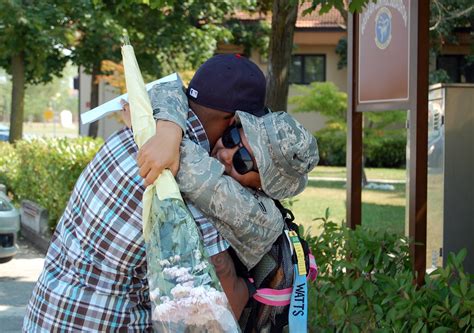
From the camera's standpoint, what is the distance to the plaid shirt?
2.11 m

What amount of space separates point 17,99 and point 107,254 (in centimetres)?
2054

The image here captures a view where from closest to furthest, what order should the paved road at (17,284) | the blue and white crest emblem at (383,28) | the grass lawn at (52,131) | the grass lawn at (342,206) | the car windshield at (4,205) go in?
the blue and white crest emblem at (383,28)
the paved road at (17,284)
the car windshield at (4,205)
the grass lawn at (342,206)
the grass lawn at (52,131)

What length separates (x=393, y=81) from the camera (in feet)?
19.1

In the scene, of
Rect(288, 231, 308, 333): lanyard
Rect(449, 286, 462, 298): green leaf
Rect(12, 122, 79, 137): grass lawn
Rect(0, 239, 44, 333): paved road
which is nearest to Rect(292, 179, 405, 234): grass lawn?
Rect(0, 239, 44, 333): paved road

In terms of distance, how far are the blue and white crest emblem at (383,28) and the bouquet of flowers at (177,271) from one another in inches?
166

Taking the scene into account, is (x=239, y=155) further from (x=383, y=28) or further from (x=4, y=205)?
(x=4, y=205)

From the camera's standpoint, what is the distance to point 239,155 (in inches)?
84.8

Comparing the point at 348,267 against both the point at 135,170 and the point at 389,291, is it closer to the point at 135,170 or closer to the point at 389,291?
the point at 389,291

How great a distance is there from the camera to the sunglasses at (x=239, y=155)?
2145mm

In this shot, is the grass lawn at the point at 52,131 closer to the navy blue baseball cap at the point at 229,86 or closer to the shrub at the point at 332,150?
the shrub at the point at 332,150

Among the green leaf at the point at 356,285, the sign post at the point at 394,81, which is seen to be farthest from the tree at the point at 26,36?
the green leaf at the point at 356,285

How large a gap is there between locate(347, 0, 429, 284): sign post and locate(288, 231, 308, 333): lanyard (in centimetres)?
286

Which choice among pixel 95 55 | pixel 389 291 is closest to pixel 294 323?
pixel 389 291

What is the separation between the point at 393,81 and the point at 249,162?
3.87 meters
